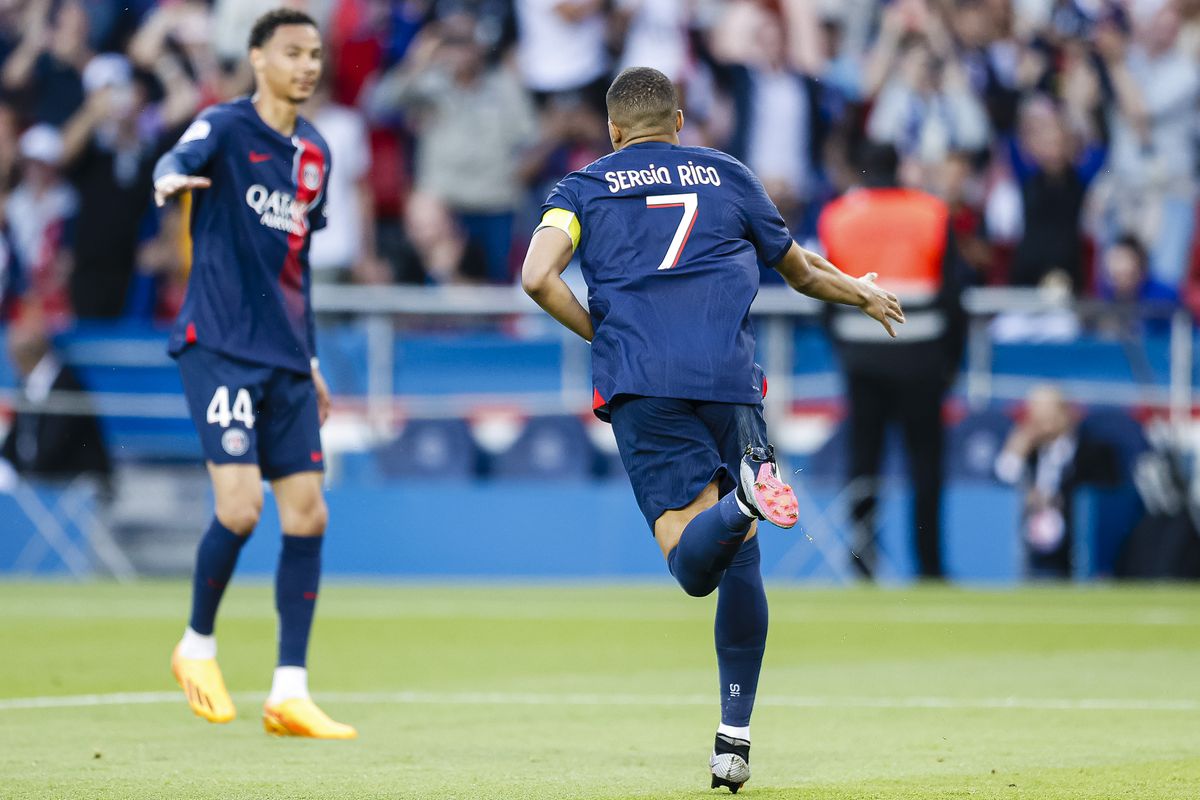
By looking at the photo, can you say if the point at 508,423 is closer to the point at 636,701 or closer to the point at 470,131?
the point at 470,131

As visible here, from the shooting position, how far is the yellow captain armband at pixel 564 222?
6.03 metres

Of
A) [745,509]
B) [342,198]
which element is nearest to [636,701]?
[745,509]

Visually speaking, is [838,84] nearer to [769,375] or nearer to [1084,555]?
[769,375]

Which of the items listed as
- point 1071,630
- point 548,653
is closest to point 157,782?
point 548,653

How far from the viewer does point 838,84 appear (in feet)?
58.1

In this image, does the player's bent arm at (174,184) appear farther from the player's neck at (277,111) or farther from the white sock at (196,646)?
the white sock at (196,646)

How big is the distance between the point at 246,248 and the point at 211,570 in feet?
3.96

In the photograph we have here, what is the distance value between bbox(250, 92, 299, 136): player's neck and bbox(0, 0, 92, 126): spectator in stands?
36.8ft

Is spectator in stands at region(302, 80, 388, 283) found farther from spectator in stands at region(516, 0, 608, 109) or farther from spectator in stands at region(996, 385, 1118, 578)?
spectator in stands at region(996, 385, 1118, 578)

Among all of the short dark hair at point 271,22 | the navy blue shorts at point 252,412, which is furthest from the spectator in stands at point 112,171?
the navy blue shorts at point 252,412

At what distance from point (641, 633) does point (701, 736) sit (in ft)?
14.0

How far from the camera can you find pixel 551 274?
19.4 ft

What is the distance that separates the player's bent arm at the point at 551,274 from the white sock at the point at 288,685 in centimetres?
198

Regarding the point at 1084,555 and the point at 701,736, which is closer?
the point at 701,736
